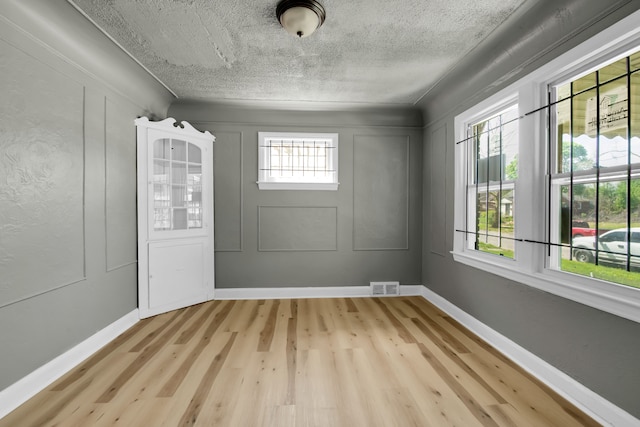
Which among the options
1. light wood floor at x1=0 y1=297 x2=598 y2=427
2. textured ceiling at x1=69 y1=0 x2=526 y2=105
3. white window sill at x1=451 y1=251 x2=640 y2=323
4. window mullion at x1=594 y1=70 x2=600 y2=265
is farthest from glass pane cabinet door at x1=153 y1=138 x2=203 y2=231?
window mullion at x1=594 y1=70 x2=600 y2=265

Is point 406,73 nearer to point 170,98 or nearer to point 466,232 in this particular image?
point 466,232

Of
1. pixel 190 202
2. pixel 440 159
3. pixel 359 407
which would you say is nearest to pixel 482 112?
pixel 440 159

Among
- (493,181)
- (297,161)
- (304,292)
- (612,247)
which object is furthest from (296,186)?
(612,247)

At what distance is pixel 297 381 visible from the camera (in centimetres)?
189

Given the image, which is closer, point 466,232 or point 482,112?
point 482,112

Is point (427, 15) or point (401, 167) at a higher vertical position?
point (427, 15)

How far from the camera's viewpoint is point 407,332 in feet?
8.66

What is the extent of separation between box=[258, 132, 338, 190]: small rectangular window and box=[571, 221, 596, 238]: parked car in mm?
2419

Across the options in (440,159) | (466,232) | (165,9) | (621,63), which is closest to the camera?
(621,63)

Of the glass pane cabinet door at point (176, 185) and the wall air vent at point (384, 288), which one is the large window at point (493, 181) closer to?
the wall air vent at point (384, 288)

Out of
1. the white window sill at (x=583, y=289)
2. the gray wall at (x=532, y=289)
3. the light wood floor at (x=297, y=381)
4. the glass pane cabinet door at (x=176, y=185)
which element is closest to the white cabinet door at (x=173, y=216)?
the glass pane cabinet door at (x=176, y=185)

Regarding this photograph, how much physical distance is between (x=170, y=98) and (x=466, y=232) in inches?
148

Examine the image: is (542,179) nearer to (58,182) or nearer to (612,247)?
(612,247)

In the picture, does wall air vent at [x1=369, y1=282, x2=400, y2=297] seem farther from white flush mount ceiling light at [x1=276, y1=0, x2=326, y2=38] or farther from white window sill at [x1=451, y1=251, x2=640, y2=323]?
white flush mount ceiling light at [x1=276, y1=0, x2=326, y2=38]
